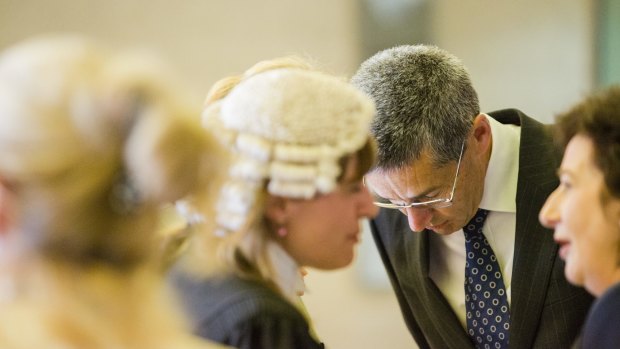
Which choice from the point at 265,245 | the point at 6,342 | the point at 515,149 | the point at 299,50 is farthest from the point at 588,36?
the point at 6,342

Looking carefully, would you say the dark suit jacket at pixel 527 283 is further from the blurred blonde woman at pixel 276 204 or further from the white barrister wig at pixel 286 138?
the white barrister wig at pixel 286 138

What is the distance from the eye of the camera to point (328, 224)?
1.38m

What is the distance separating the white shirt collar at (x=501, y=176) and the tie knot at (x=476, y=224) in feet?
0.08

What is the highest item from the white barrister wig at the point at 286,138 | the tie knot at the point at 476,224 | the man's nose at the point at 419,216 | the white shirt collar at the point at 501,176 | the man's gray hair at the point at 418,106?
the white barrister wig at the point at 286,138

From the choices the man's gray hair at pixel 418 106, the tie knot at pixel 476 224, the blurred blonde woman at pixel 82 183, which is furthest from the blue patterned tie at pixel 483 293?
the blurred blonde woman at pixel 82 183

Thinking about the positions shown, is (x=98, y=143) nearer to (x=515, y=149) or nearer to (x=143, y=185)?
(x=143, y=185)

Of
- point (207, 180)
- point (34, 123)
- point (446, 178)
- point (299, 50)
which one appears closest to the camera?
point (34, 123)

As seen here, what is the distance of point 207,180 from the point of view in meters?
1.09

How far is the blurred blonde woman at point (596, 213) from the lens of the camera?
145cm

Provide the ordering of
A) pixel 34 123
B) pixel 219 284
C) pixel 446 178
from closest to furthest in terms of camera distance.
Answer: pixel 34 123 < pixel 219 284 < pixel 446 178

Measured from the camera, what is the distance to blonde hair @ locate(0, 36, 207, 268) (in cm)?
97

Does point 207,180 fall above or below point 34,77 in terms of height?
below

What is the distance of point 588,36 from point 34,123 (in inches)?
133

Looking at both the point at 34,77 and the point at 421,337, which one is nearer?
the point at 34,77
